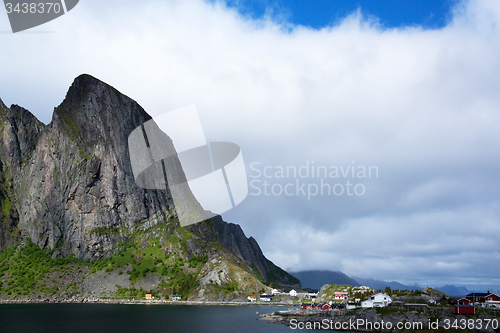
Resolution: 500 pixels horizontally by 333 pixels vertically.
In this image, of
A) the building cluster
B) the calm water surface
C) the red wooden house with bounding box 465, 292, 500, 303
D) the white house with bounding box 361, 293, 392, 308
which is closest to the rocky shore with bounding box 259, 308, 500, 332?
the building cluster

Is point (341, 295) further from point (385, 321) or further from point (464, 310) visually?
point (464, 310)

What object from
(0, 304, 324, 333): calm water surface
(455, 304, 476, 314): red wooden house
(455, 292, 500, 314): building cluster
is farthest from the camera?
(455, 292, 500, 314): building cluster

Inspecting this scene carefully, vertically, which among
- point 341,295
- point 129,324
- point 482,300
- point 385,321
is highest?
point 482,300

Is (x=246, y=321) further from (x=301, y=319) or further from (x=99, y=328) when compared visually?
(x=99, y=328)

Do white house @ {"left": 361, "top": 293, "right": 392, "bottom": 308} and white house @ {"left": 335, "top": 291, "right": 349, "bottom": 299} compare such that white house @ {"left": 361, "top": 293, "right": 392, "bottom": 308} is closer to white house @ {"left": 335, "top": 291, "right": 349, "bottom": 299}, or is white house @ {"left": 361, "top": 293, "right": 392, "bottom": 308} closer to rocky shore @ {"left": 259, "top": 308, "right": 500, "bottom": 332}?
rocky shore @ {"left": 259, "top": 308, "right": 500, "bottom": 332}

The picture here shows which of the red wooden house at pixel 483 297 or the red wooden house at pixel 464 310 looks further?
the red wooden house at pixel 483 297

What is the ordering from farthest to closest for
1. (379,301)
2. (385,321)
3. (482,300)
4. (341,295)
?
(341,295)
(482,300)
(379,301)
(385,321)

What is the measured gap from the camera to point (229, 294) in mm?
188500

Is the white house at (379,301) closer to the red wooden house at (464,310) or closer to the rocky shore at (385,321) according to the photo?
the rocky shore at (385,321)

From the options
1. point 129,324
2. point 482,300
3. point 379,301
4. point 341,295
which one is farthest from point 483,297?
point 129,324

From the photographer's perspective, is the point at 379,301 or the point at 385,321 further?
the point at 379,301

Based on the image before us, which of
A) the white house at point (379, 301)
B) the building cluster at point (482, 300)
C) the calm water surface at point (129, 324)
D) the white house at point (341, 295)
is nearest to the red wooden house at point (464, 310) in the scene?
the building cluster at point (482, 300)

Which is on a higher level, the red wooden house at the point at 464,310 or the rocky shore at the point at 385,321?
the red wooden house at the point at 464,310

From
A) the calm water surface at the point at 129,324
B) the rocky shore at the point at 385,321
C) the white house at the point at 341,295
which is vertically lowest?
the calm water surface at the point at 129,324
